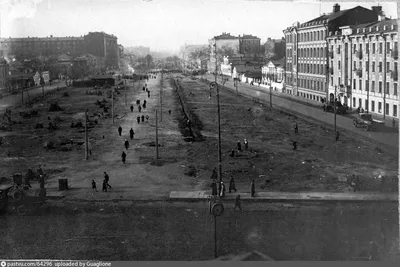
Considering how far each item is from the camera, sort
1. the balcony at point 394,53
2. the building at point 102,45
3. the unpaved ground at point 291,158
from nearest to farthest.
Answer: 1. the unpaved ground at point 291,158
2. the balcony at point 394,53
3. the building at point 102,45

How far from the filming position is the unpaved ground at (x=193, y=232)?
53.3 feet

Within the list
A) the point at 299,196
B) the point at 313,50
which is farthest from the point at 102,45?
the point at 299,196

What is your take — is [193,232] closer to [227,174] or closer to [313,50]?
[227,174]

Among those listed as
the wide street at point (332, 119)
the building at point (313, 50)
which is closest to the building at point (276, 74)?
the building at point (313, 50)

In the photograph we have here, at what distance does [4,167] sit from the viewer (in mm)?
32844

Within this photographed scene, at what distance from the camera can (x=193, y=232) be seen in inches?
726

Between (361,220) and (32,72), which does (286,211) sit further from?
(32,72)

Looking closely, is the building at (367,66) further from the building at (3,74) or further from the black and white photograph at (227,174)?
the building at (3,74)

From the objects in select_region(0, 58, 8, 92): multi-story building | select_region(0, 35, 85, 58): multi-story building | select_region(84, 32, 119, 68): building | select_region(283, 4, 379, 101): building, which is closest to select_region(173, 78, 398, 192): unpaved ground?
select_region(283, 4, 379, 101): building

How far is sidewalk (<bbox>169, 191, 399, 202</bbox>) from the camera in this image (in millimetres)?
23141

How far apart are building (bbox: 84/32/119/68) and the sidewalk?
152784mm

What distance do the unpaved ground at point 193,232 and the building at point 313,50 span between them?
48.3 meters

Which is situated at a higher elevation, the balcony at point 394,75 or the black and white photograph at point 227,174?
the balcony at point 394,75

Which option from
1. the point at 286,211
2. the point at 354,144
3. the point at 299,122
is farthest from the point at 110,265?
the point at 299,122
